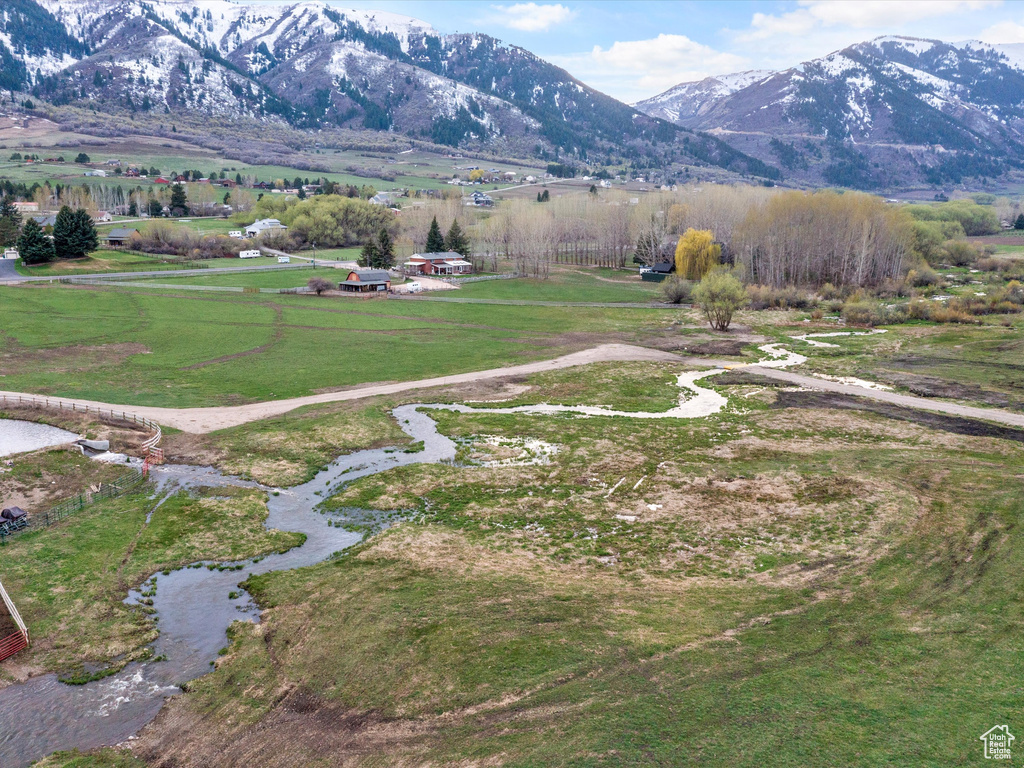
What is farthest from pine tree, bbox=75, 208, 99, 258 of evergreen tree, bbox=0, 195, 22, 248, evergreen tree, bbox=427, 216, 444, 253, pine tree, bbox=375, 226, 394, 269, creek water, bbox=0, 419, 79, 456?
creek water, bbox=0, 419, 79, 456

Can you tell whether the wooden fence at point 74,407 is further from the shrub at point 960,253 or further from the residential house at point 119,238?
the shrub at point 960,253

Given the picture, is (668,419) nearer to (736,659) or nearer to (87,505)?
(736,659)

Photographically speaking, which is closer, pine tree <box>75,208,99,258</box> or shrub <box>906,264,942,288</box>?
pine tree <box>75,208,99,258</box>

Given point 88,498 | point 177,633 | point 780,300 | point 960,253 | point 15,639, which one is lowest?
point 177,633

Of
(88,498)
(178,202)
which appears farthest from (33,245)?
(88,498)

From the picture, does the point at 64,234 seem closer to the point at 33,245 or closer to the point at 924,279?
the point at 33,245

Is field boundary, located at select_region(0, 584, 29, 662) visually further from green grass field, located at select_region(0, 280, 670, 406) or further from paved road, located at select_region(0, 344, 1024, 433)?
green grass field, located at select_region(0, 280, 670, 406)
